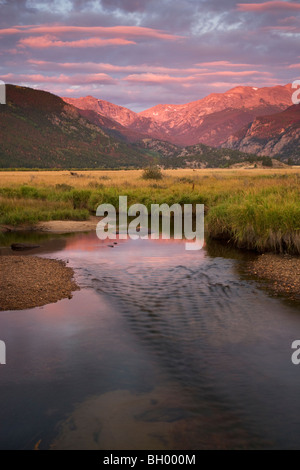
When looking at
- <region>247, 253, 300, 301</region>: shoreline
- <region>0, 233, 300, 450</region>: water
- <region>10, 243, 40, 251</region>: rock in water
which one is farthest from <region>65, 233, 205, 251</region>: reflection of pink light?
<region>0, 233, 300, 450</region>: water

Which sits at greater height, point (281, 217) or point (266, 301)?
point (281, 217)

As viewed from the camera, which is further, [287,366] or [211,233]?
[211,233]

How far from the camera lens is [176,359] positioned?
7965 millimetres

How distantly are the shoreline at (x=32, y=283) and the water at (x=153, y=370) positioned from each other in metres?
0.38

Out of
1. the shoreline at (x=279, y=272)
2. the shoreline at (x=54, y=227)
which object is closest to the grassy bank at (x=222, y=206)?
the shoreline at (x=54, y=227)

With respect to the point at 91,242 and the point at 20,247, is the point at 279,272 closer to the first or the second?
the point at 91,242

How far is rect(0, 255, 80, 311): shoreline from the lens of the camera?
36.3 ft

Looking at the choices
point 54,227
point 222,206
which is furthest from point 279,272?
point 54,227

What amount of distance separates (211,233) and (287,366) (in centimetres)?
1477

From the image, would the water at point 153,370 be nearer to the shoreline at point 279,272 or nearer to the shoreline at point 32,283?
the shoreline at point 32,283

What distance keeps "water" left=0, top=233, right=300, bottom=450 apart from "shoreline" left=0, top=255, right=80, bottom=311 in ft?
1.26

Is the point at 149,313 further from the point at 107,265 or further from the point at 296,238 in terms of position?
the point at 296,238
